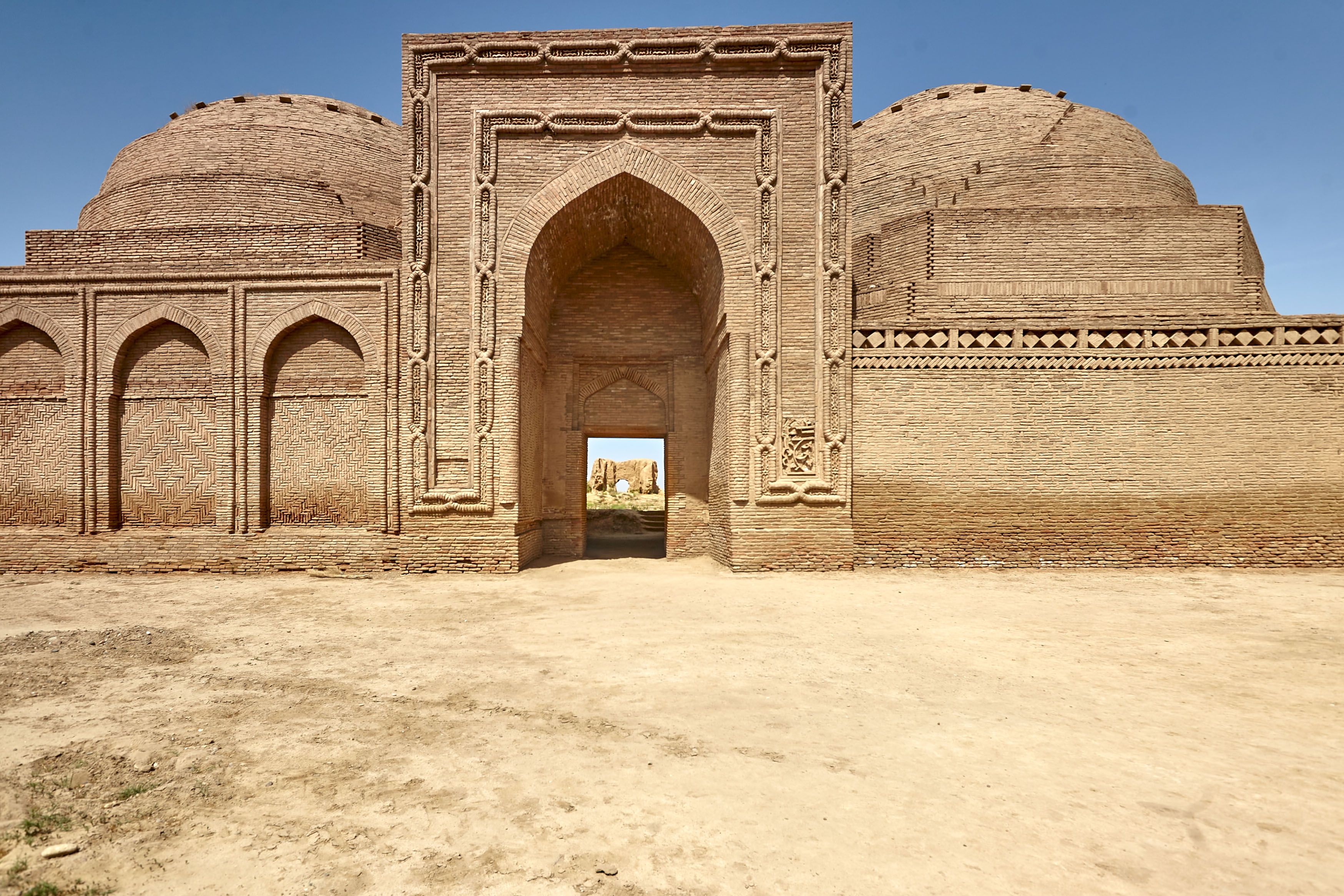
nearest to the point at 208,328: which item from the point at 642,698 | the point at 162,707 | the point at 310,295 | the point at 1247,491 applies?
→ the point at 310,295

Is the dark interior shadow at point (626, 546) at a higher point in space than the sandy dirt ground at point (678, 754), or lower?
lower

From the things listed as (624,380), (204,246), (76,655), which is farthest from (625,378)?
(76,655)

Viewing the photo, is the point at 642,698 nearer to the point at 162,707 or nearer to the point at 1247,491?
the point at 162,707

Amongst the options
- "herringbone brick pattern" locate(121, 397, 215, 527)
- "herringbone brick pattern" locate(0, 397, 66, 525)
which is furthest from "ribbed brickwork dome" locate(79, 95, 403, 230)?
"herringbone brick pattern" locate(0, 397, 66, 525)

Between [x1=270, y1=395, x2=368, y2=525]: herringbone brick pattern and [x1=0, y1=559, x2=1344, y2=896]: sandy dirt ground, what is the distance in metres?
3.26

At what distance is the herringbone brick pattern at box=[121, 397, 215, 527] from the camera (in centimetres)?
911

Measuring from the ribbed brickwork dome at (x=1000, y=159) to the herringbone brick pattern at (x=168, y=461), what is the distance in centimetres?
1244

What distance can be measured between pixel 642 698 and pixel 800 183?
26.3ft

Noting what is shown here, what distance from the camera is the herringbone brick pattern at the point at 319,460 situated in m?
9.05

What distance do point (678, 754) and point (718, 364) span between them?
7559mm

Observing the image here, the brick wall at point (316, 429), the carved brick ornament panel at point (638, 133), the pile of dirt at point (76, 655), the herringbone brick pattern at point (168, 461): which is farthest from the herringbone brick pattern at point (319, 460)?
the pile of dirt at point (76, 655)

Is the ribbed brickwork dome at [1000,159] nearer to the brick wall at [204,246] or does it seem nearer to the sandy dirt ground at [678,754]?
the sandy dirt ground at [678,754]

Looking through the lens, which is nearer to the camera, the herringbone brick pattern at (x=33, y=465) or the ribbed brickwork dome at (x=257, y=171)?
the herringbone brick pattern at (x=33, y=465)

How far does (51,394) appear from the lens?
9305 mm
